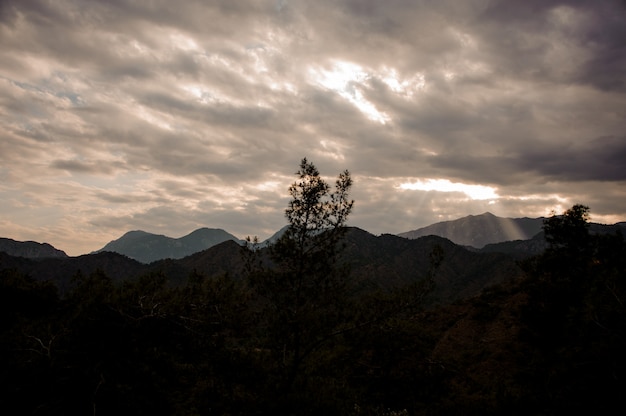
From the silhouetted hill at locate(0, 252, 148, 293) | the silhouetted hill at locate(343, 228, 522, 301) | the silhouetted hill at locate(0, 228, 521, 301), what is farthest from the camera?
the silhouetted hill at locate(0, 252, 148, 293)

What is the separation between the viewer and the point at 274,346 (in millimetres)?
13344

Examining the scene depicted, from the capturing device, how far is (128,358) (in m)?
11.1

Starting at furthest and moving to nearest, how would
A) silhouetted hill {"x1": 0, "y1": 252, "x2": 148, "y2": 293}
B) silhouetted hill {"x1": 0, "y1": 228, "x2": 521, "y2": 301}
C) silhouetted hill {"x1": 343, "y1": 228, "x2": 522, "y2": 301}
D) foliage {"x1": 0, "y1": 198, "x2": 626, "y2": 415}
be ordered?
silhouetted hill {"x1": 0, "y1": 252, "x2": 148, "y2": 293}
silhouetted hill {"x1": 0, "y1": 228, "x2": 521, "y2": 301}
silhouetted hill {"x1": 343, "y1": 228, "x2": 522, "y2": 301}
foliage {"x1": 0, "y1": 198, "x2": 626, "y2": 415}

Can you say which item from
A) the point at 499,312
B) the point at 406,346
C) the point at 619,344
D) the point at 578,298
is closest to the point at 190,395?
the point at 406,346

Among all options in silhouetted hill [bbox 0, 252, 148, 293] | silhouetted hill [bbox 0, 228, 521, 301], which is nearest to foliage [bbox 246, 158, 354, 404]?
silhouetted hill [bbox 0, 228, 521, 301]

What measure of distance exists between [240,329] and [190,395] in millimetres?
6874

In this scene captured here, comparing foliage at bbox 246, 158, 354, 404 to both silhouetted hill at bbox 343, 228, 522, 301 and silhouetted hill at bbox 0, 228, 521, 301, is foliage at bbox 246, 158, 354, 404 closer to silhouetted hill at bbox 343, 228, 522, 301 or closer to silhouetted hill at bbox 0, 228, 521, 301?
silhouetted hill at bbox 343, 228, 522, 301

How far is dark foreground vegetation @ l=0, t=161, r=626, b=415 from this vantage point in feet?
34.7

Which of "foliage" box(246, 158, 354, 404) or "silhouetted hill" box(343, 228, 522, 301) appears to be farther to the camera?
"silhouetted hill" box(343, 228, 522, 301)

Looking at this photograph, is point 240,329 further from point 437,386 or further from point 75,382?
point 437,386

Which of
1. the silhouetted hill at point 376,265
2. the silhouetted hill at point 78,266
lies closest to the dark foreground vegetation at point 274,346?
the silhouetted hill at point 376,265

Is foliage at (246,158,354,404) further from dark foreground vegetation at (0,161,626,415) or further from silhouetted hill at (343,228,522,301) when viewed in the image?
silhouetted hill at (343,228,522,301)

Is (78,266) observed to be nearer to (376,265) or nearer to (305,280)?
(376,265)

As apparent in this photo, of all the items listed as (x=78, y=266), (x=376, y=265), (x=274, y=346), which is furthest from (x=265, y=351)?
(x=78, y=266)
